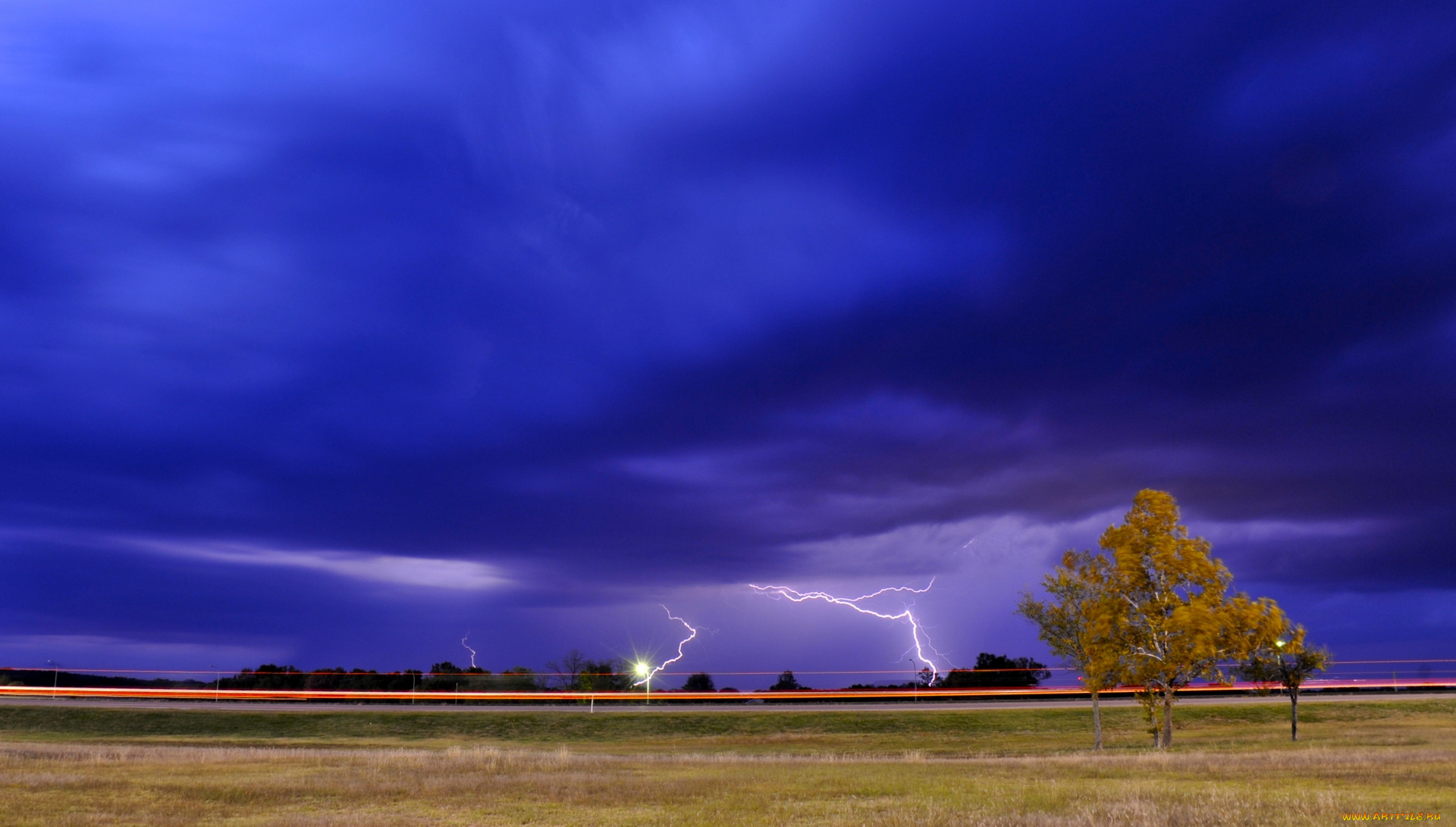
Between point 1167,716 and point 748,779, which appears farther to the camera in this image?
point 1167,716

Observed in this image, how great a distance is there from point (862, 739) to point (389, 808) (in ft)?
107

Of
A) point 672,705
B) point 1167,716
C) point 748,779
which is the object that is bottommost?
point 672,705

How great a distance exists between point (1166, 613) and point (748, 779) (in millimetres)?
21719

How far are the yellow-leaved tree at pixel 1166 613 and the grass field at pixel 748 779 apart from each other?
3.31 m

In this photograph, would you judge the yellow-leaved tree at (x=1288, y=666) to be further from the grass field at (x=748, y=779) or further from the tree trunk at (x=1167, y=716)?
the tree trunk at (x=1167, y=716)

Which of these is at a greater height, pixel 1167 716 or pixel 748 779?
pixel 748 779

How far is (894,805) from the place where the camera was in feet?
55.7

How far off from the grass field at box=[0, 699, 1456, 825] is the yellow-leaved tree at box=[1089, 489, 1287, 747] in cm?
331

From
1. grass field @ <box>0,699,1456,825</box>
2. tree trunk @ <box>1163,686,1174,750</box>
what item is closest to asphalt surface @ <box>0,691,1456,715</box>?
grass field @ <box>0,699,1456,825</box>

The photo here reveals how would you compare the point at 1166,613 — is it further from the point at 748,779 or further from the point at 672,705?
the point at 672,705

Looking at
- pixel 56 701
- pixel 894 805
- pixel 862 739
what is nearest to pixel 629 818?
pixel 894 805

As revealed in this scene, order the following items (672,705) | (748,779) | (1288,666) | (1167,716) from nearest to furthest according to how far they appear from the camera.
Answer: (748,779)
(1167,716)
(1288,666)
(672,705)

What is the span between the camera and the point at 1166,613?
1374 inches

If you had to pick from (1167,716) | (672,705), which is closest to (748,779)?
(1167,716)
